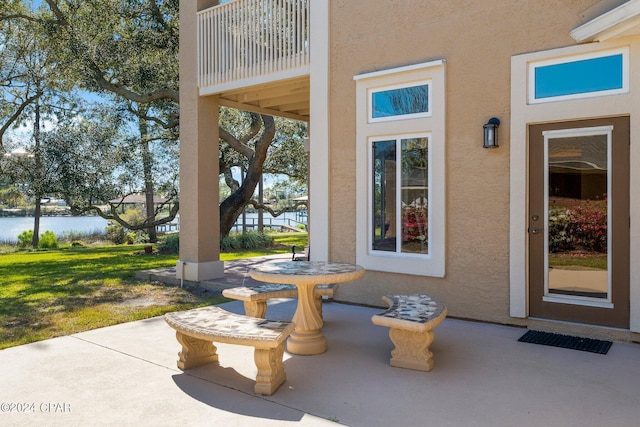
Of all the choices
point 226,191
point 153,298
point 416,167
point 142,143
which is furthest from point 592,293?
point 226,191

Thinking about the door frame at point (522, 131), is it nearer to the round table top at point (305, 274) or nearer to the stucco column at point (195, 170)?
the round table top at point (305, 274)

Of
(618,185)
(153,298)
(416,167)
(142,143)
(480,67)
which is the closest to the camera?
(618,185)

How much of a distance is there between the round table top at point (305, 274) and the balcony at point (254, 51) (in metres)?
3.66

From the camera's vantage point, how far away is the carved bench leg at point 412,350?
4004 mm

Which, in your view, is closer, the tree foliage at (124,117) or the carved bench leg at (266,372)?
the carved bench leg at (266,372)

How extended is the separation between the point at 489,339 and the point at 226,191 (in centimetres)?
2701

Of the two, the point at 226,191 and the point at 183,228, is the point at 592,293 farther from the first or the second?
the point at 226,191

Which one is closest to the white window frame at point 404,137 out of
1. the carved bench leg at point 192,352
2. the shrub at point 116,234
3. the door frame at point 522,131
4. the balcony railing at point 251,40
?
the door frame at point 522,131

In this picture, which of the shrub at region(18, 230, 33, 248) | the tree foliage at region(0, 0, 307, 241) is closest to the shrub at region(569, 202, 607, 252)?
the tree foliage at region(0, 0, 307, 241)

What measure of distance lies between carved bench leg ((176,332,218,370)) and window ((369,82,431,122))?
3891mm

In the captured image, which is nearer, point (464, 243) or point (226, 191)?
point (464, 243)

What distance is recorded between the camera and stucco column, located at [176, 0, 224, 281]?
8.48 meters

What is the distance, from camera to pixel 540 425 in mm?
2973

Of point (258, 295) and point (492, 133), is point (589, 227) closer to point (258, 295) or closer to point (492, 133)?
point (492, 133)
